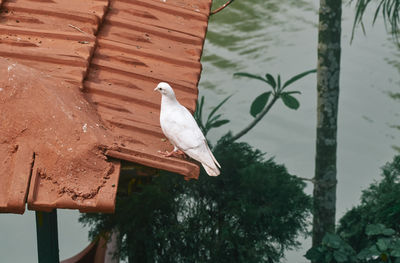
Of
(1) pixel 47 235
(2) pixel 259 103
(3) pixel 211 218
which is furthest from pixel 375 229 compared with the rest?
(1) pixel 47 235

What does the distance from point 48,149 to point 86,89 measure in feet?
2.04

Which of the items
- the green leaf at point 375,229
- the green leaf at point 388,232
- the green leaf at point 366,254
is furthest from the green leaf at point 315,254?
the green leaf at point 388,232

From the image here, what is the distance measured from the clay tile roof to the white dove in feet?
0.31

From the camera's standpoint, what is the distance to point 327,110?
7348 millimetres

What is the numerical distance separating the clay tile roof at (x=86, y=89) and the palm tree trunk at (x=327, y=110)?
118 inches

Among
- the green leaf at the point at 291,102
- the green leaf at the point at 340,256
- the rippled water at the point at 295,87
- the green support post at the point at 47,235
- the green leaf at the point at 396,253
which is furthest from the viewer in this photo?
the rippled water at the point at 295,87

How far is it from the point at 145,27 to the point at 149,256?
116 inches

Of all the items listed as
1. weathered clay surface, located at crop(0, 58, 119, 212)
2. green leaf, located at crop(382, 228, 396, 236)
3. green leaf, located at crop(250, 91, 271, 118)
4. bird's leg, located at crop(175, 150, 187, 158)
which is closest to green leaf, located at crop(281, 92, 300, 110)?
green leaf, located at crop(250, 91, 271, 118)

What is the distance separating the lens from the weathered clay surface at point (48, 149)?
107 inches

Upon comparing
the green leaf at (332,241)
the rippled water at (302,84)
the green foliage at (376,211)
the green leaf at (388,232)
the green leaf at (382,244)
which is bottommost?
the green leaf at (382,244)

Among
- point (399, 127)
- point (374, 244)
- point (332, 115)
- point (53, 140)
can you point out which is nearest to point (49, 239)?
point (53, 140)

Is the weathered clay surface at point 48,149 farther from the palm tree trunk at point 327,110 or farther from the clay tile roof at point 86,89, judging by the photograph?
the palm tree trunk at point 327,110

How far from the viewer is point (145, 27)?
4.07 meters

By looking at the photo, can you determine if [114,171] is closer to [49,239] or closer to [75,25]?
[49,239]
